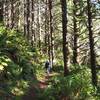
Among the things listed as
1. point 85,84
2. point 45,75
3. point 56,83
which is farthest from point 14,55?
point 45,75

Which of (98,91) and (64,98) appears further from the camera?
(98,91)

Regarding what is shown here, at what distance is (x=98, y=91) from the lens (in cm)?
1786

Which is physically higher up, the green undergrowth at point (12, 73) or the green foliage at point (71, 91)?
the green undergrowth at point (12, 73)

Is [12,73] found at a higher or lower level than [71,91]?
higher

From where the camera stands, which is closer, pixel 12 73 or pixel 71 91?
pixel 71 91

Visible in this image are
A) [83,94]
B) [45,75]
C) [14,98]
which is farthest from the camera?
[45,75]

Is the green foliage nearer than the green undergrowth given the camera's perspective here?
No

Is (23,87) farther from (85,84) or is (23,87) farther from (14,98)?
(85,84)

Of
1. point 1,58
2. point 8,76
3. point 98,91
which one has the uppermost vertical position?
point 1,58

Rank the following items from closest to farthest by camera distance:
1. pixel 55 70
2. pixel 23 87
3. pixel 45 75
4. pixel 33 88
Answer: pixel 23 87, pixel 33 88, pixel 45 75, pixel 55 70

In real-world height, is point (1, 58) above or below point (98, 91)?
above

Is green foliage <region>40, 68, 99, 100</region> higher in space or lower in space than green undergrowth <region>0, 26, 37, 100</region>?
lower

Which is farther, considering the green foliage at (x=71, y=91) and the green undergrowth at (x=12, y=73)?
the green foliage at (x=71, y=91)

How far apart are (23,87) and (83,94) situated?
3.24 meters
